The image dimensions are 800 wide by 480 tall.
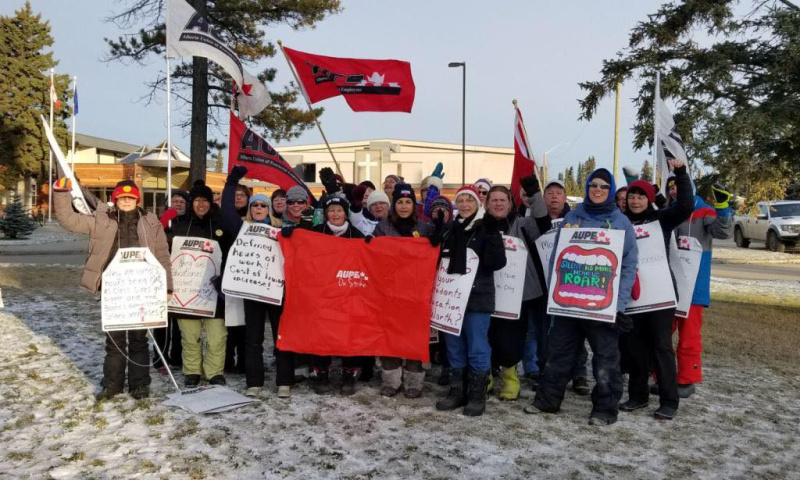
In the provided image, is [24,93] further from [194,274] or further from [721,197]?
[721,197]

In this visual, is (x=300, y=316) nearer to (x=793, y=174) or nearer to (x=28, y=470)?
(x=28, y=470)

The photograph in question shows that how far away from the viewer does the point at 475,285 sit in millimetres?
5293

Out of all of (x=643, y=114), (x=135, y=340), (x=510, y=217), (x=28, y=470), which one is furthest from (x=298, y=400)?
(x=643, y=114)

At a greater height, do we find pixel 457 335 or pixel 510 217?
pixel 510 217

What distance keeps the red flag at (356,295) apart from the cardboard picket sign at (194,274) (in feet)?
2.64

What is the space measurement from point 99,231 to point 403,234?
275 centimetres

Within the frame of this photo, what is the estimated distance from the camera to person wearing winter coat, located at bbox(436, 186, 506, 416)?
17.3ft

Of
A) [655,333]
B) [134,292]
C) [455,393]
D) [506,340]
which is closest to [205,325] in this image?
[134,292]

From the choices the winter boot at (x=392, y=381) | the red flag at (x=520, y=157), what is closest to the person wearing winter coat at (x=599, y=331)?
the winter boot at (x=392, y=381)

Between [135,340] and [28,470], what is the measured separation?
164 centimetres

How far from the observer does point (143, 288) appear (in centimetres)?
548

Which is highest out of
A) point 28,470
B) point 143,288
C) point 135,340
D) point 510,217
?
point 510,217

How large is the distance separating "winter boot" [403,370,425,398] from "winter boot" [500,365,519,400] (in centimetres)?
78

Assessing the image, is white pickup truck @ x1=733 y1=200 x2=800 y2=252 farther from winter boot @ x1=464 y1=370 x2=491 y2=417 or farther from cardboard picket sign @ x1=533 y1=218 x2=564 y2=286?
winter boot @ x1=464 y1=370 x2=491 y2=417
